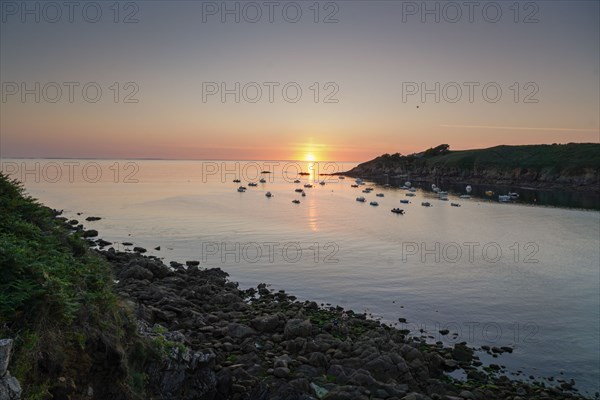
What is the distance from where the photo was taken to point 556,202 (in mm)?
99438

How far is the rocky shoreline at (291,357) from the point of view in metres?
14.5

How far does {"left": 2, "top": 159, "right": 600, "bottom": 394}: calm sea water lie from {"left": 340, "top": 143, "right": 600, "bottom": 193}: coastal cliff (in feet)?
209

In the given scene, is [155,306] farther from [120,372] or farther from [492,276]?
[492,276]

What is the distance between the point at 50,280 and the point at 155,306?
47.1 ft

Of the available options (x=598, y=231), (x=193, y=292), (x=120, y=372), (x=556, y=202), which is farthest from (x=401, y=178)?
(x=120, y=372)

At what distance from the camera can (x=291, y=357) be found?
18.4 m

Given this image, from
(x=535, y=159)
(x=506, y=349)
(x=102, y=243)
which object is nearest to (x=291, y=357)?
(x=506, y=349)

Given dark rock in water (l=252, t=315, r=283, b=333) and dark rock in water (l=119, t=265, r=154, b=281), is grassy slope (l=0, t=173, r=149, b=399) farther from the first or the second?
dark rock in water (l=119, t=265, r=154, b=281)

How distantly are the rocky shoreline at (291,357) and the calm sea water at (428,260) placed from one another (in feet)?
9.38

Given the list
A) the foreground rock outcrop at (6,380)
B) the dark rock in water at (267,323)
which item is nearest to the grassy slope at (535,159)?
the dark rock in water at (267,323)

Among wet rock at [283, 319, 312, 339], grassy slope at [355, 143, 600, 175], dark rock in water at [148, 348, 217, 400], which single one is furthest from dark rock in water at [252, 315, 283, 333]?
grassy slope at [355, 143, 600, 175]

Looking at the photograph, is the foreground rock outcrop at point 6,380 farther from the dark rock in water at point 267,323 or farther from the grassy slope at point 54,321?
the dark rock in water at point 267,323

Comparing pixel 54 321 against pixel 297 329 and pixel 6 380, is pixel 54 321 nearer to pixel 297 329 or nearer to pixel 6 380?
pixel 6 380

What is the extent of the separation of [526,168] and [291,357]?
163430 mm
